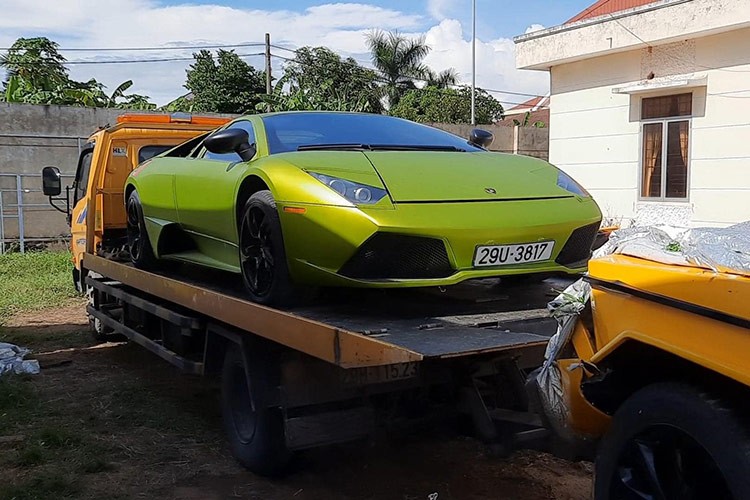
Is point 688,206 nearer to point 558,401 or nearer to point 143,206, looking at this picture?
point 143,206

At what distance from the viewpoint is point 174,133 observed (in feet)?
23.8

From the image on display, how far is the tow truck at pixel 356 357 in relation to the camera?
308 centimetres

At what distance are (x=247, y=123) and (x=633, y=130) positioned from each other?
24.8 ft

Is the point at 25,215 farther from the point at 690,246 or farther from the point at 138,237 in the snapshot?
the point at 690,246

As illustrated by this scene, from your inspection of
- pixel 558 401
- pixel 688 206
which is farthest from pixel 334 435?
Answer: pixel 688 206

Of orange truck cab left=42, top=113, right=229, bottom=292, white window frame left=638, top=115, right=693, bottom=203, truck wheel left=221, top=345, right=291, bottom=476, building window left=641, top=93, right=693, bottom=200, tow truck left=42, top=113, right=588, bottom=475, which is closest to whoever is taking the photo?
tow truck left=42, top=113, right=588, bottom=475

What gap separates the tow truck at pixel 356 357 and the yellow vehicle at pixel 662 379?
17.5 inches

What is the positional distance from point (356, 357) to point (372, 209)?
719 mm

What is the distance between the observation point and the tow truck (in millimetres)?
3082

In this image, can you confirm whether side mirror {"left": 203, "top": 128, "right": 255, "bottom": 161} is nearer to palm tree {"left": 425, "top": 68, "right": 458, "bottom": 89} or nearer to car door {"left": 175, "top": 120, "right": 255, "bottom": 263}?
car door {"left": 175, "top": 120, "right": 255, "bottom": 263}

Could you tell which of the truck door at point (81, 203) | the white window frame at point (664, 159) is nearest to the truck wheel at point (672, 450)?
the truck door at point (81, 203)

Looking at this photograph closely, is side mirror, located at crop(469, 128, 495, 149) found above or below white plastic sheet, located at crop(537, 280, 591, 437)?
above

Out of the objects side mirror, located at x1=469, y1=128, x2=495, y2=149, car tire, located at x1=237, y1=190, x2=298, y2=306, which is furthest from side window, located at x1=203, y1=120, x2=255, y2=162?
side mirror, located at x1=469, y1=128, x2=495, y2=149

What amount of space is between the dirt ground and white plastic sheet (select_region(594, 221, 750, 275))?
1693 millimetres
